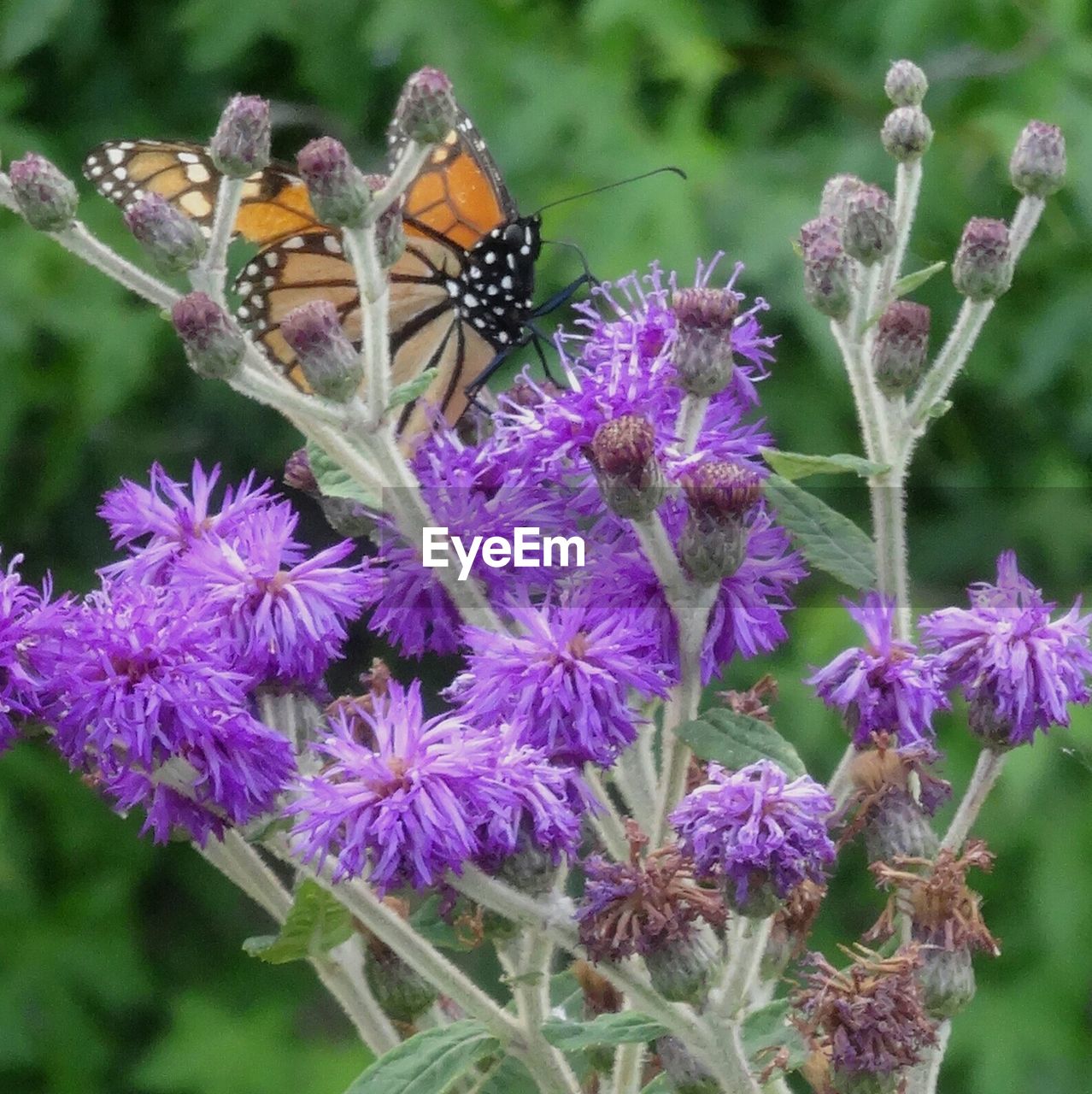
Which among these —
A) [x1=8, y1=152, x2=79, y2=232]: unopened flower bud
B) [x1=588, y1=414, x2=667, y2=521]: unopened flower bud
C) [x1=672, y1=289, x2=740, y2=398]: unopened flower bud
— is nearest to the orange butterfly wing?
[x1=8, y1=152, x2=79, y2=232]: unopened flower bud

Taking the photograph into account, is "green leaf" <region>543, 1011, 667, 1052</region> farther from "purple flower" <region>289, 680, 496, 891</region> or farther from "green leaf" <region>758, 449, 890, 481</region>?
"green leaf" <region>758, 449, 890, 481</region>

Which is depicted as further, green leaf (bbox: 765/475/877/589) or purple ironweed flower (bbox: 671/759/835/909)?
green leaf (bbox: 765/475/877/589)

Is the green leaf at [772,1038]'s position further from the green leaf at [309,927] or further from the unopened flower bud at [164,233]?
the unopened flower bud at [164,233]

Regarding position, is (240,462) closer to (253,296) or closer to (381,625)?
(253,296)

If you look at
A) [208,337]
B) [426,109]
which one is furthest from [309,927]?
[426,109]

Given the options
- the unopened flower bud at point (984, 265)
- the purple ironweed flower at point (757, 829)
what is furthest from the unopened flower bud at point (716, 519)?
the unopened flower bud at point (984, 265)

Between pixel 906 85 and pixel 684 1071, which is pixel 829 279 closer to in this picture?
pixel 906 85
